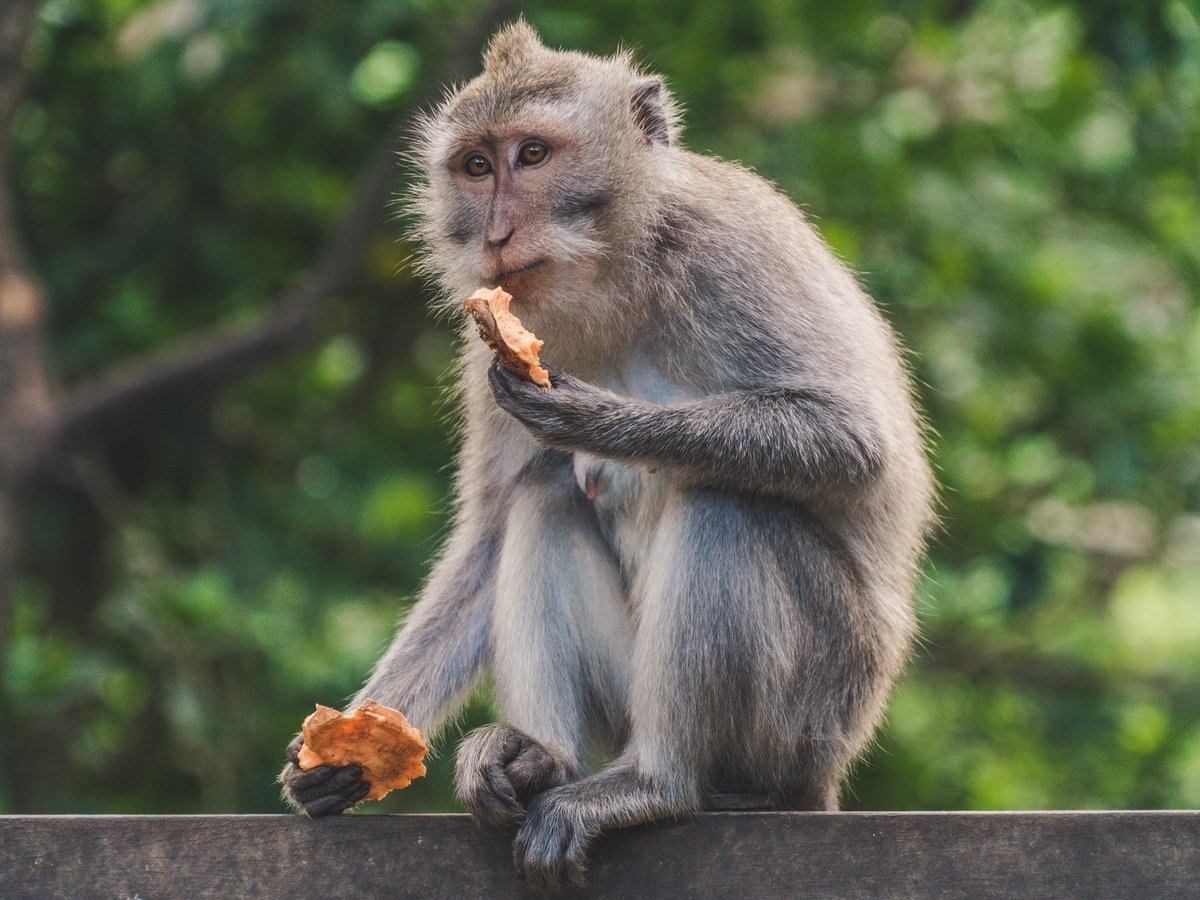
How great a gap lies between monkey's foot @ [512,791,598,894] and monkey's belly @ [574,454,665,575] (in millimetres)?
1097

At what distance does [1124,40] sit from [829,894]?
4.24 m

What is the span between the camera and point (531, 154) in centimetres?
518

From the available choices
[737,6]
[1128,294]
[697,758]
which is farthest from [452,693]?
[1128,294]

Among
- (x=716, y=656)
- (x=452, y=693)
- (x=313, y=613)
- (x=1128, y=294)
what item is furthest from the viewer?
(x=1128, y=294)

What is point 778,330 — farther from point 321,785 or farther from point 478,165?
point 321,785

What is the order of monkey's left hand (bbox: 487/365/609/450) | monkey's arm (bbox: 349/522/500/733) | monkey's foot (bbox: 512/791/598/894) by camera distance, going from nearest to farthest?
1. monkey's foot (bbox: 512/791/598/894)
2. monkey's left hand (bbox: 487/365/609/450)
3. monkey's arm (bbox: 349/522/500/733)

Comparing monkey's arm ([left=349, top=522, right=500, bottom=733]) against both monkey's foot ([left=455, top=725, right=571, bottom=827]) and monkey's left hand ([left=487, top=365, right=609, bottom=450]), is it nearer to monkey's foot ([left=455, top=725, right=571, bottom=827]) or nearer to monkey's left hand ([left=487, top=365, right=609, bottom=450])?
monkey's foot ([left=455, top=725, right=571, bottom=827])

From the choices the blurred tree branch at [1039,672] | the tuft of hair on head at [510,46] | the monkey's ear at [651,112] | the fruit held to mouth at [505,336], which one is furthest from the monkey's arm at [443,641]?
the blurred tree branch at [1039,672]

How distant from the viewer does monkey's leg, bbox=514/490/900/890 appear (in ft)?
14.7

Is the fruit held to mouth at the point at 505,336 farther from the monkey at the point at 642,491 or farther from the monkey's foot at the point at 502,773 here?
the monkey's foot at the point at 502,773

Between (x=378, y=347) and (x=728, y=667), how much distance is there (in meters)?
6.63

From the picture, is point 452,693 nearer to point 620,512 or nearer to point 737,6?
point 620,512

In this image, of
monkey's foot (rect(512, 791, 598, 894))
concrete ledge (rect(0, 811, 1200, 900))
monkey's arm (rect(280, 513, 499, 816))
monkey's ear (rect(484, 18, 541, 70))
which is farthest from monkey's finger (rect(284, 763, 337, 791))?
monkey's ear (rect(484, 18, 541, 70))

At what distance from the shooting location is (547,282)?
16.3 ft
